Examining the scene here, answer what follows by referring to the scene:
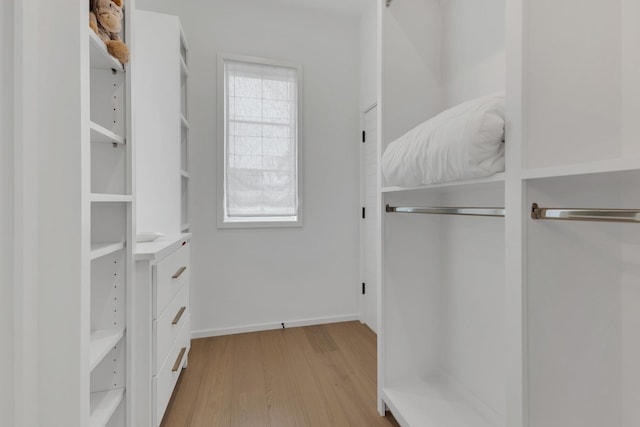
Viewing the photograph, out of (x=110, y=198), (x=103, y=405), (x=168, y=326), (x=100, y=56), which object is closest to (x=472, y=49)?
(x=100, y=56)

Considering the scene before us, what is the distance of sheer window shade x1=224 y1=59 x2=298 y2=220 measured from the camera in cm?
251

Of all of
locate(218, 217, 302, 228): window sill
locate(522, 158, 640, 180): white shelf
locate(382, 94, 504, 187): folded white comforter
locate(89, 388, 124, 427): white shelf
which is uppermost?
locate(382, 94, 504, 187): folded white comforter

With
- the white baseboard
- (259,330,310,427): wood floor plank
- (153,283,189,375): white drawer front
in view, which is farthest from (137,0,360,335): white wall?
(153,283,189,375): white drawer front

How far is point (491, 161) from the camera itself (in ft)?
2.78

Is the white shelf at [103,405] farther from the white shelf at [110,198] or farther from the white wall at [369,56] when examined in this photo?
the white wall at [369,56]

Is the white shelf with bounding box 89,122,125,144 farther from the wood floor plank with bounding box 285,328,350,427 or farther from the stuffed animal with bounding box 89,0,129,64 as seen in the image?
the wood floor plank with bounding box 285,328,350,427

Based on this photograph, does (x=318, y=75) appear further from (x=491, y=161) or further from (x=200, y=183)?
(x=491, y=161)

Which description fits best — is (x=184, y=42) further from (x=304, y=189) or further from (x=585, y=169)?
(x=585, y=169)

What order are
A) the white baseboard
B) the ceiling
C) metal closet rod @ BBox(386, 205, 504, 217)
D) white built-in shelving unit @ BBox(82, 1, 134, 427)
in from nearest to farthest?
metal closet rod @ BBox(386, 205, 504, 217), white built-in shelving unit @ BBox(82, 1, 134, 427), the white baseboard, the ceiling

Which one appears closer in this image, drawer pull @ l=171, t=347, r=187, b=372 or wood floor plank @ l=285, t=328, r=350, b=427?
wood floor plank @ l=285, t=328, r=350, b=427

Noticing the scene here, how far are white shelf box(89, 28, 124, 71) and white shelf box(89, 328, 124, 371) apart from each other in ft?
3.37

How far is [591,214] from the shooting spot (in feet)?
2.04

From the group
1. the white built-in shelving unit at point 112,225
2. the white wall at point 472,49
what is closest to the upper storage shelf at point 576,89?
the white wall at point 472,49

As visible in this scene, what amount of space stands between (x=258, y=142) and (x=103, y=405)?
201cm
